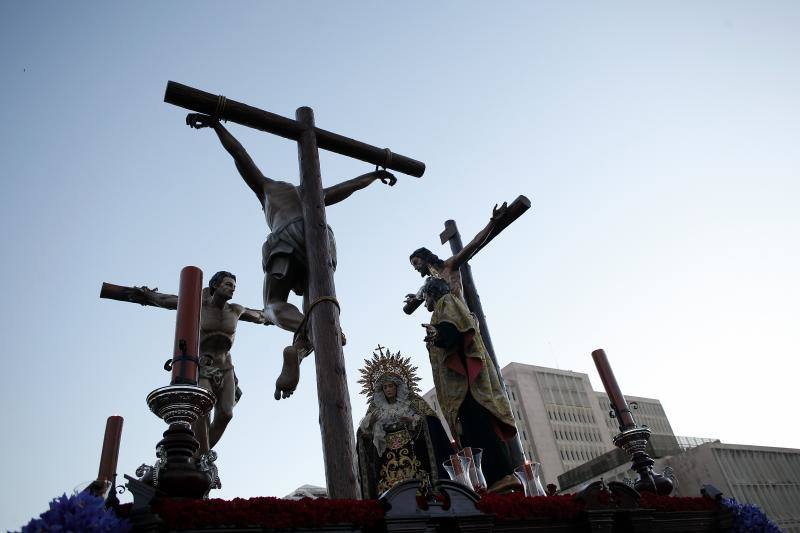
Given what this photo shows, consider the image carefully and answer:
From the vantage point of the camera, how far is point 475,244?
25.4 ft

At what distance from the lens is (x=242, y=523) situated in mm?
2348

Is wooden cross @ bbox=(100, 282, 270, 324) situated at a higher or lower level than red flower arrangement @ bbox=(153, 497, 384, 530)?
higher

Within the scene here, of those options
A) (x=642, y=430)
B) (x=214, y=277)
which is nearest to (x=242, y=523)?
(x=642, y=430)

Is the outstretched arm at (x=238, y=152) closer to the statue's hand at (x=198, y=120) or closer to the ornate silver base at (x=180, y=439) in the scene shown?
the statue's hand at (x=198, y=120)

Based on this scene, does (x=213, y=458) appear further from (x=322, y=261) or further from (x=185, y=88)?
(x=185, y=88)

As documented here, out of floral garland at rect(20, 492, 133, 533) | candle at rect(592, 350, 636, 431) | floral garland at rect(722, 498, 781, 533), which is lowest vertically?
floral garland at rect(722, 498, 781, 533)

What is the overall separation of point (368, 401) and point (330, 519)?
3860 millimetres

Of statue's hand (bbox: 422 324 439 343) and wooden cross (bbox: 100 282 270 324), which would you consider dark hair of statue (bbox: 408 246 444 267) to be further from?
wooden cross (bbox: 100 282 270 324)

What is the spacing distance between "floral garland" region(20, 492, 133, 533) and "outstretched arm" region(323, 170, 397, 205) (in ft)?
11.7

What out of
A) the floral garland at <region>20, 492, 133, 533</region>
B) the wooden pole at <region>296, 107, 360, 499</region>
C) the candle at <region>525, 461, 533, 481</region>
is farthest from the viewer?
the candle at <region>525, 461, 533, 481</region>

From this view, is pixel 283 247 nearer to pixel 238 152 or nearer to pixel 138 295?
pixel 238 152

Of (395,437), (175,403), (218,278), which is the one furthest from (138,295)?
(175,403)

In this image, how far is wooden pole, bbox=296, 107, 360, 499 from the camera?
11.4 ft

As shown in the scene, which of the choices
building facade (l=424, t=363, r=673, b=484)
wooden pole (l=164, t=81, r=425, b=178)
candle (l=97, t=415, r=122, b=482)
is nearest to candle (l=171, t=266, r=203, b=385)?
candle (l=97, t=415, r=122, b=482)
